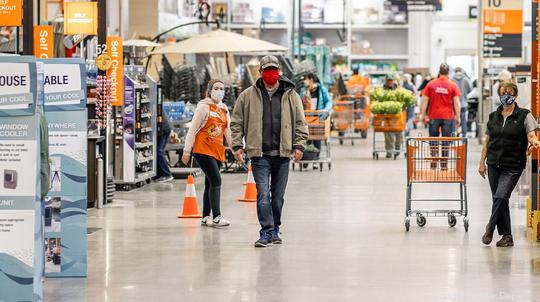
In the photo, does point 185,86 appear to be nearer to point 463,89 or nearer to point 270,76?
point 463,89

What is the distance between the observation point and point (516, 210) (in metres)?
16.4

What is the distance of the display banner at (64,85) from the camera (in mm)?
10789

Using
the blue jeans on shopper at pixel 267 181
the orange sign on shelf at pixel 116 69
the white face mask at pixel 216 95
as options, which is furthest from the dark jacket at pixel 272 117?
the orange sign on shelf at pixel 116 69

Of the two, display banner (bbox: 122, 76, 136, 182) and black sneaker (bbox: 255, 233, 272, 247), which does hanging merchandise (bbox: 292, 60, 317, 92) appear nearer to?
display banner (bbox: 122, 76, 136, 182)

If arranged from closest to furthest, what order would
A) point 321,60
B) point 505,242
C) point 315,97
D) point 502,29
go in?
1. point 505,242
2. point 315,97
3. point 502,29
4. point 321,60

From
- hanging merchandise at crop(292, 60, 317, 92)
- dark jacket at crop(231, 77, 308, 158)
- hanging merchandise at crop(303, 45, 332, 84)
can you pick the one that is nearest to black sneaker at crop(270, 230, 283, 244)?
dark jacket at crop(231, 77, 308, 158)

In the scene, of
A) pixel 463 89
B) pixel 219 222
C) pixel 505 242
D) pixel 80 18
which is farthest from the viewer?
pixel 463 89

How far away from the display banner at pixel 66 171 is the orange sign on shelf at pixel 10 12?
3820 millimetres

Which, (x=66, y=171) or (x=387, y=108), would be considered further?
(x=387, y=108)

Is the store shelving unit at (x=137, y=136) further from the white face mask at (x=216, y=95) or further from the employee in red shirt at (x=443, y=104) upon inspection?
the employee in red shirt at (x=443, y=104)

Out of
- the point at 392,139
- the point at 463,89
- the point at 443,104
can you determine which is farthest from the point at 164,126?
the point at 463,89

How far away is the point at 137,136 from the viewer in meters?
20.2

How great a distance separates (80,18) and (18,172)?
Result: 28.9ft

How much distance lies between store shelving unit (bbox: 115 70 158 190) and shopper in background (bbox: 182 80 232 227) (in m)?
5.19
